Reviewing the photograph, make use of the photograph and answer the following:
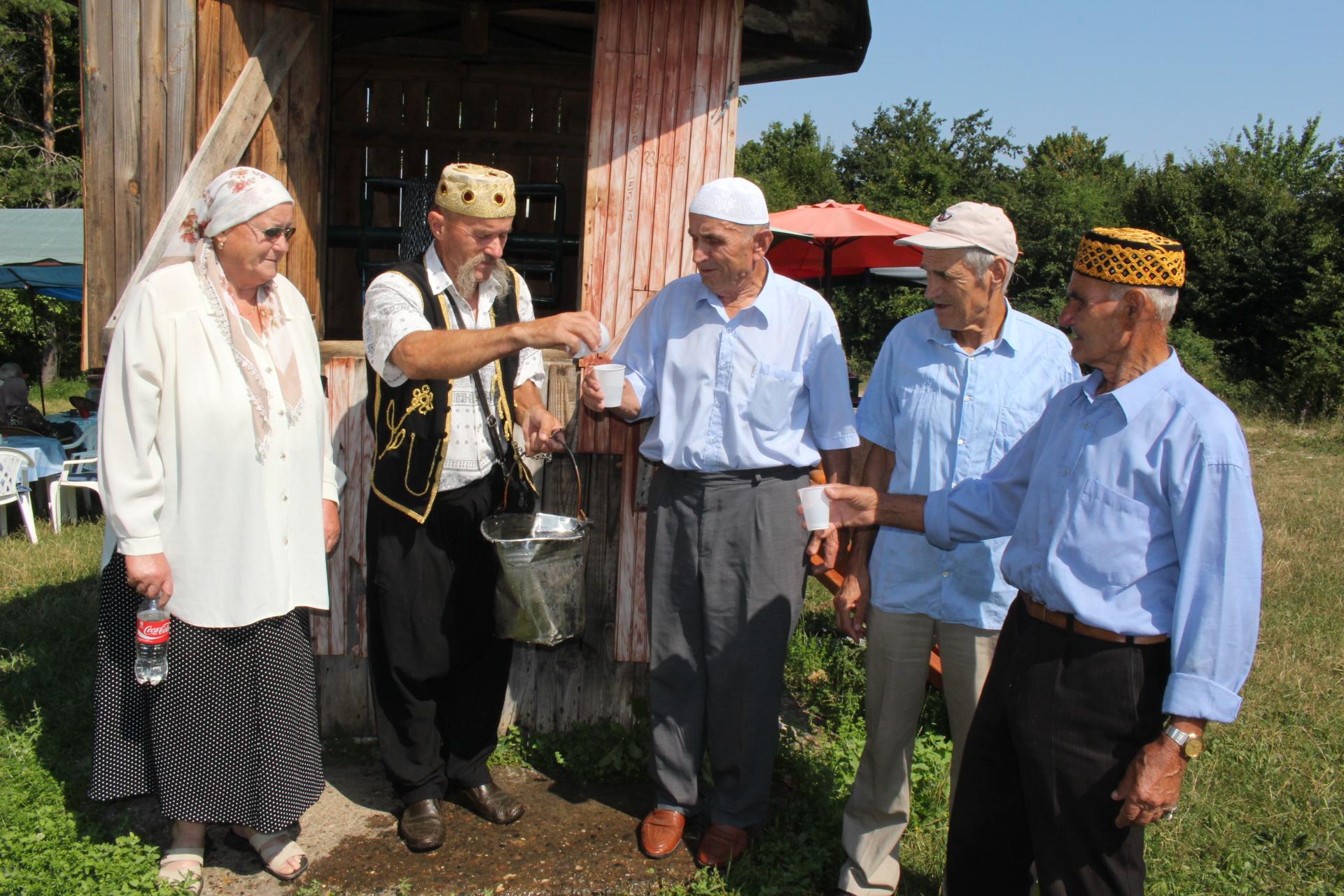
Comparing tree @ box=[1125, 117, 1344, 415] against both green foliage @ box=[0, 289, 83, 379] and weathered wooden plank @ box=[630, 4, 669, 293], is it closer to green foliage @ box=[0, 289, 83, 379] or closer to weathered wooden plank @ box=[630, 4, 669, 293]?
weathered wooden plank @ box=[630, 4, 669, 293]

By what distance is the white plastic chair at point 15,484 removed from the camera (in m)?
7.83

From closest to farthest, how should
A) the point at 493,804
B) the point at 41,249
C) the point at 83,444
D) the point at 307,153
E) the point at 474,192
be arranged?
1. the point at 474,192
2. the point at 493,804
3. the point at 307,153
4. the point at 83,444
5. the point at 41,249

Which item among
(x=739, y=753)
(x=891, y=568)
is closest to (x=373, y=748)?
(x=739, y=753)

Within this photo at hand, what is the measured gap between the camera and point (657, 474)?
3422mm

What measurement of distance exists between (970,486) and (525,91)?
502 centimetres

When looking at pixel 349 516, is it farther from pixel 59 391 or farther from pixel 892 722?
pixel 59 391

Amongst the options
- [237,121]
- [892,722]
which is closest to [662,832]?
[892,722]

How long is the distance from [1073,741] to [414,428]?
2.02m

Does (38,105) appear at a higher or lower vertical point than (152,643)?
higher

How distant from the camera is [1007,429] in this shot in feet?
9.60

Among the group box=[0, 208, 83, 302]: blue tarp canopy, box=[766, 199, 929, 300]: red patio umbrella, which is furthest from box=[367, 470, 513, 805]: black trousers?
box=[766, 199, 929, 300]: red patio umbrella

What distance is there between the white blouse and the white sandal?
800mm

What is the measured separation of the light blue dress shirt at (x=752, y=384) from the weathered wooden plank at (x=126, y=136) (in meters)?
2.14

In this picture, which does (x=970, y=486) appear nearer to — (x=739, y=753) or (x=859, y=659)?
(x=739, y=753)
